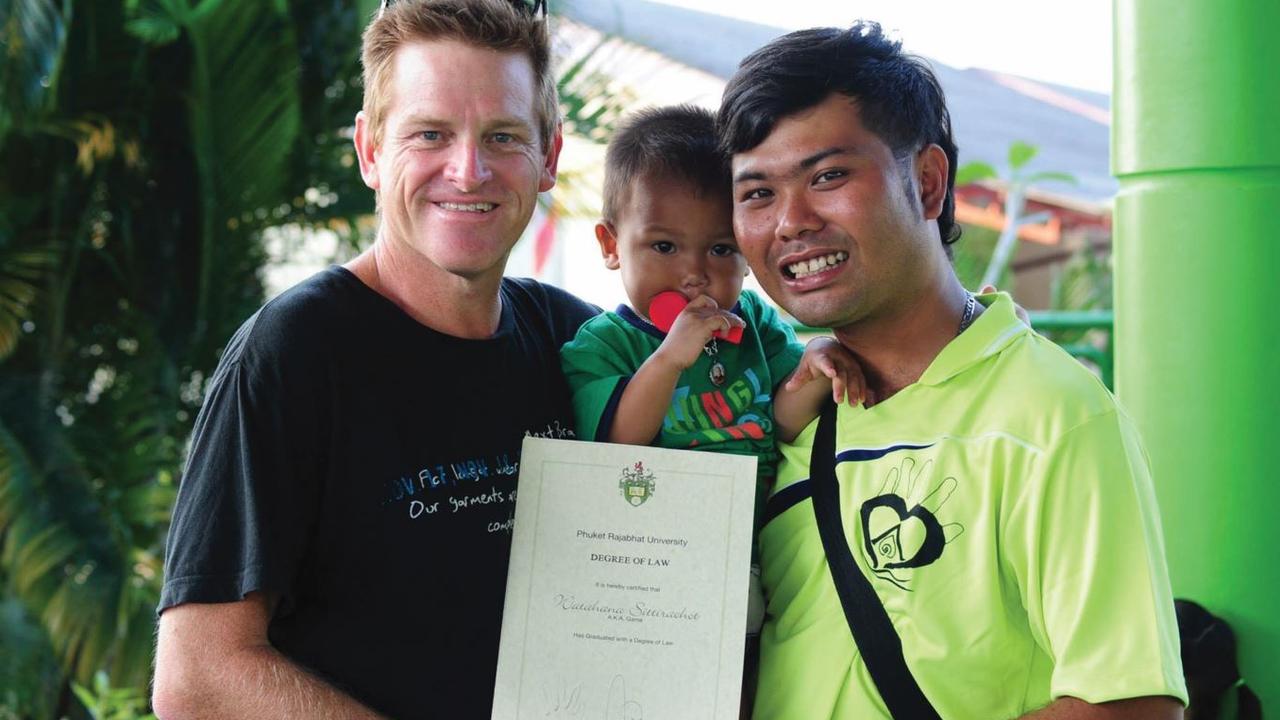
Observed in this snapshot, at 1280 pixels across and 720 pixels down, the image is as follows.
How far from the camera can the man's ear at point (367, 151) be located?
244 cm

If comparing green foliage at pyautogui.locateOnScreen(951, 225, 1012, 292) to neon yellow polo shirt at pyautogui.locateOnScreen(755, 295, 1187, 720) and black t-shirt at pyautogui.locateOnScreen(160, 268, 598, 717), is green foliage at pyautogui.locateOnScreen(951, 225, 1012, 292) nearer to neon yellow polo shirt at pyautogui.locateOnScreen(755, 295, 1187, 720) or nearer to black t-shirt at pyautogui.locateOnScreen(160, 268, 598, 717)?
neon yellow polo shirt at pyautogui.locateOnScreen(755, 295, 1187, 720)

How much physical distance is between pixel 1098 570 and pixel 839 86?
0.91 m

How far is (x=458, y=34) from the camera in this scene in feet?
7.58

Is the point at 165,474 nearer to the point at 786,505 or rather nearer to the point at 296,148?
the point at 296,148

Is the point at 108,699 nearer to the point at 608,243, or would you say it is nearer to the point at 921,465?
the point at 608,243

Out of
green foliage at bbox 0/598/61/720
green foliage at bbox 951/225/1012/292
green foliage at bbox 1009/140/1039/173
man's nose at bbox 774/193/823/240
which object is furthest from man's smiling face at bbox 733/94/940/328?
green foliage at bbox 1009/140/1039/173

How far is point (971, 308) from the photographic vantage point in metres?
2.35

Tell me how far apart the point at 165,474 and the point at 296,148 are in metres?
1.57

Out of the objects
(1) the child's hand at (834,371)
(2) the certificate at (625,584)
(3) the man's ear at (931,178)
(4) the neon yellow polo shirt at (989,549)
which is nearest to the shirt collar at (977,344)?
(4) the neon yellow polo shirt at (989,549)

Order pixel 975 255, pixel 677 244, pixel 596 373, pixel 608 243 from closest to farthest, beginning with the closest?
1. pixel 596 373
2. pixel 677 244
3. pixel 608 243
4. pixel 975 255

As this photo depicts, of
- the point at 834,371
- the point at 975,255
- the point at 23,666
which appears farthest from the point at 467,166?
the point at 975,255

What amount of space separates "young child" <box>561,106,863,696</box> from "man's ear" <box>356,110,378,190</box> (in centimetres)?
50

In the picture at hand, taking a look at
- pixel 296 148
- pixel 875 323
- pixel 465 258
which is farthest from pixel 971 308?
pixel 296 148

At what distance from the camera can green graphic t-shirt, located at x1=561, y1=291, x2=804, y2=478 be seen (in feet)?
8.10
